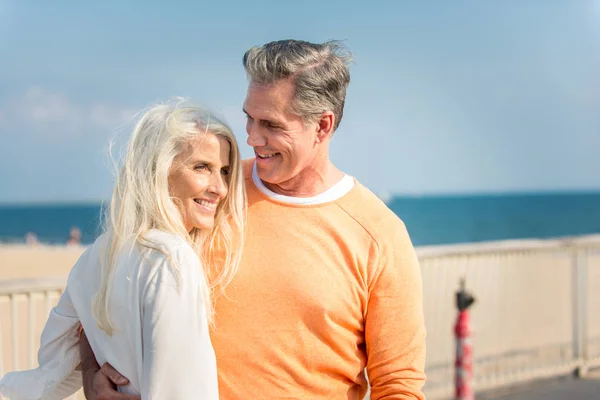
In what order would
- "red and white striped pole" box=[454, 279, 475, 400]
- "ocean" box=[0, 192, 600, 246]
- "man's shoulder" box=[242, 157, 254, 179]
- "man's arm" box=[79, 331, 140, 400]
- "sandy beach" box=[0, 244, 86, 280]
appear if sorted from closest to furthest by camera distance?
"man's arm" box=[79, 331, 140, 400] → "man's shoulder" box=[242, 157, 254, 179] → "red and white striped pole" box=[454, 279, 475, 400] → "sandy beach" box=[0, 244, 86, 280] → "ocean" box=[0, 192, 600, 246]

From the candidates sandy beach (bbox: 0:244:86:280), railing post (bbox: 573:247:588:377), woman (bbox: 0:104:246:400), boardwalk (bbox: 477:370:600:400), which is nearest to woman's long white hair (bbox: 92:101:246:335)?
woman (bbox: 0:104:246:400)

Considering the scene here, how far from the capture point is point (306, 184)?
2.87 m

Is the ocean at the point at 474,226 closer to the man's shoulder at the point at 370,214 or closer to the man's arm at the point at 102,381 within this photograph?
the man's shoulder at the point at 370,214

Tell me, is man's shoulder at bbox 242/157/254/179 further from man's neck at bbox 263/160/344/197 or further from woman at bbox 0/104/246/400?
woman at bbox 0/104/246/400

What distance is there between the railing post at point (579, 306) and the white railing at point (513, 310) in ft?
0.04

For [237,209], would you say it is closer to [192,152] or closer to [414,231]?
[192,152]

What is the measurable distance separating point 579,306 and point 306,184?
618cm

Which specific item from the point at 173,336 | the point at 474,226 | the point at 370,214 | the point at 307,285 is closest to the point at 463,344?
the point at 370,214

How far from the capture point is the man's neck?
2.87m

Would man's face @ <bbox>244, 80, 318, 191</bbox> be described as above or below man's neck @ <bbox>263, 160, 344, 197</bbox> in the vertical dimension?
above

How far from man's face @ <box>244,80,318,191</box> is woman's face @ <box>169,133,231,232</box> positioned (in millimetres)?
191

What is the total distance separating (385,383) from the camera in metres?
2.69

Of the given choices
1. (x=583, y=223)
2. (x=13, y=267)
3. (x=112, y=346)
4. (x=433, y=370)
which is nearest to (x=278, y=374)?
(x=112, y=346)

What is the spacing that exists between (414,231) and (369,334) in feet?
228
